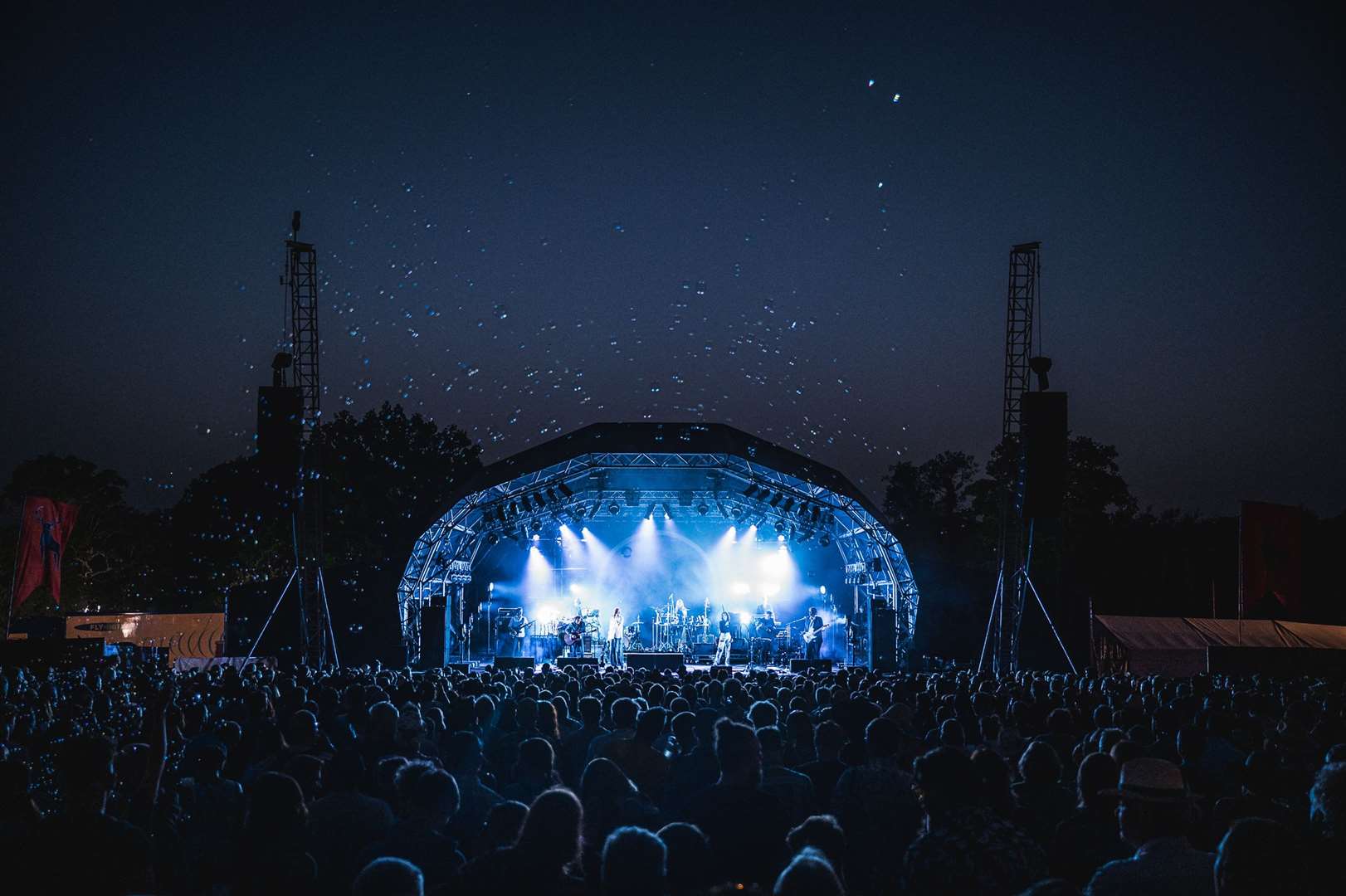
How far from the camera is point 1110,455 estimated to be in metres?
51.2

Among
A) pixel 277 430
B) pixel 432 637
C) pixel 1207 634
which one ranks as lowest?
pixel 1207 634

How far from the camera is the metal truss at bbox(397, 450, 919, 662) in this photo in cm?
2755

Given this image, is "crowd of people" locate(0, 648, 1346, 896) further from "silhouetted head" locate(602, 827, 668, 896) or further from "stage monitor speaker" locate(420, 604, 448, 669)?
"stage monitor speaker" locate(420, 604, 448, 669)

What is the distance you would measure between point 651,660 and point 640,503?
6.20 meters

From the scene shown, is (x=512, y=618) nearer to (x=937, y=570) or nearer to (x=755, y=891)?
(x=937, y=570)

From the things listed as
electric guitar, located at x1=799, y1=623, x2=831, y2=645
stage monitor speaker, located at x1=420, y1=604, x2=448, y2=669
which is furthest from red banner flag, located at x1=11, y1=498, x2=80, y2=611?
electric guitar, located at x1=799, y1=623, x2=831, y2=645

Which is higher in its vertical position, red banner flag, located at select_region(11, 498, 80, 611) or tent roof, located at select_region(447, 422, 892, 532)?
tent roof, located at select_region(447, 422, 892, 532)

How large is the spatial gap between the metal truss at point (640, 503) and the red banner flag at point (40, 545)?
8232mm

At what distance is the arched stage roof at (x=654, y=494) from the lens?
2614 centimetres

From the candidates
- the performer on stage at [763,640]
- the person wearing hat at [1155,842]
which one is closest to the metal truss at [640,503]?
the performer on stage at [763,640]

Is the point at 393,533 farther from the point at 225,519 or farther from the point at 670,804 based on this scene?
the point at 670,804

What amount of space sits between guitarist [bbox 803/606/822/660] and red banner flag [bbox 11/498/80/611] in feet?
63.5

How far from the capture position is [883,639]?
28.6 m

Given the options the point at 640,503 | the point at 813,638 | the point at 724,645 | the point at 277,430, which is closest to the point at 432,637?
the point at 640,503
